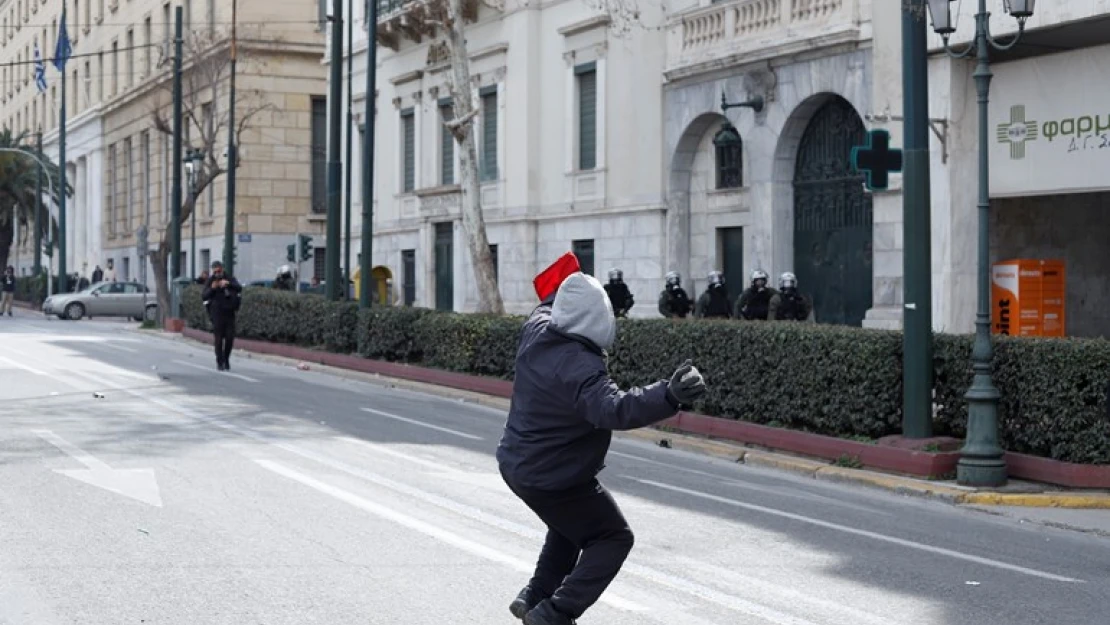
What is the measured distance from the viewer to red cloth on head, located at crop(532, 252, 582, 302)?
20.9 feet

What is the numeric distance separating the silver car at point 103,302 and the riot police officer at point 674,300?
30.1 meters

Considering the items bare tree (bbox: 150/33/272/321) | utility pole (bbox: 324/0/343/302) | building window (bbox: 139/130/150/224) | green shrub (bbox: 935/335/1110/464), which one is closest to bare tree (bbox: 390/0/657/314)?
utility pole (bbox: 324/0/343/302)

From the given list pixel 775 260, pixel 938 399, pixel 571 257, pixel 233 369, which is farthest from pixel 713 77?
pixel 571 257

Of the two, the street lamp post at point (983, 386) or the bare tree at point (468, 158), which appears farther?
the bare tree at point (468, 158)

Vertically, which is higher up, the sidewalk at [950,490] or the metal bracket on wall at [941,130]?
the metal bracket on wall at [941,130]

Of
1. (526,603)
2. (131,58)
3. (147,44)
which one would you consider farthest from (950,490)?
(131,58)

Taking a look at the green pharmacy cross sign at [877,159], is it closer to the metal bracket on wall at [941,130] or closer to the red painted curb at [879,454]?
the red painted curb at [879,454]

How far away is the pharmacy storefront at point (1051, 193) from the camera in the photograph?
19.8 meters

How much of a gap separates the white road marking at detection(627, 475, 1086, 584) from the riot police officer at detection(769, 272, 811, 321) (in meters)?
8.84

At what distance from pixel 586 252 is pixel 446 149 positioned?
797 cm

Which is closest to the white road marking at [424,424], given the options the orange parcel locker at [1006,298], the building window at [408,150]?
the orange parcel locker at [1006,298]

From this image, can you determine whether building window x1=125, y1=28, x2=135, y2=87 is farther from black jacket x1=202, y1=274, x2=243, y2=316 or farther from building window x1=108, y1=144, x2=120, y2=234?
black jacket x1=202, y1=274, x2=243, y2=316

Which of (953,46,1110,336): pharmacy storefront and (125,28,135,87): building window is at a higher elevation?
(125,28,135,87): building window

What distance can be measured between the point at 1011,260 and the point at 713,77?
278 inches
